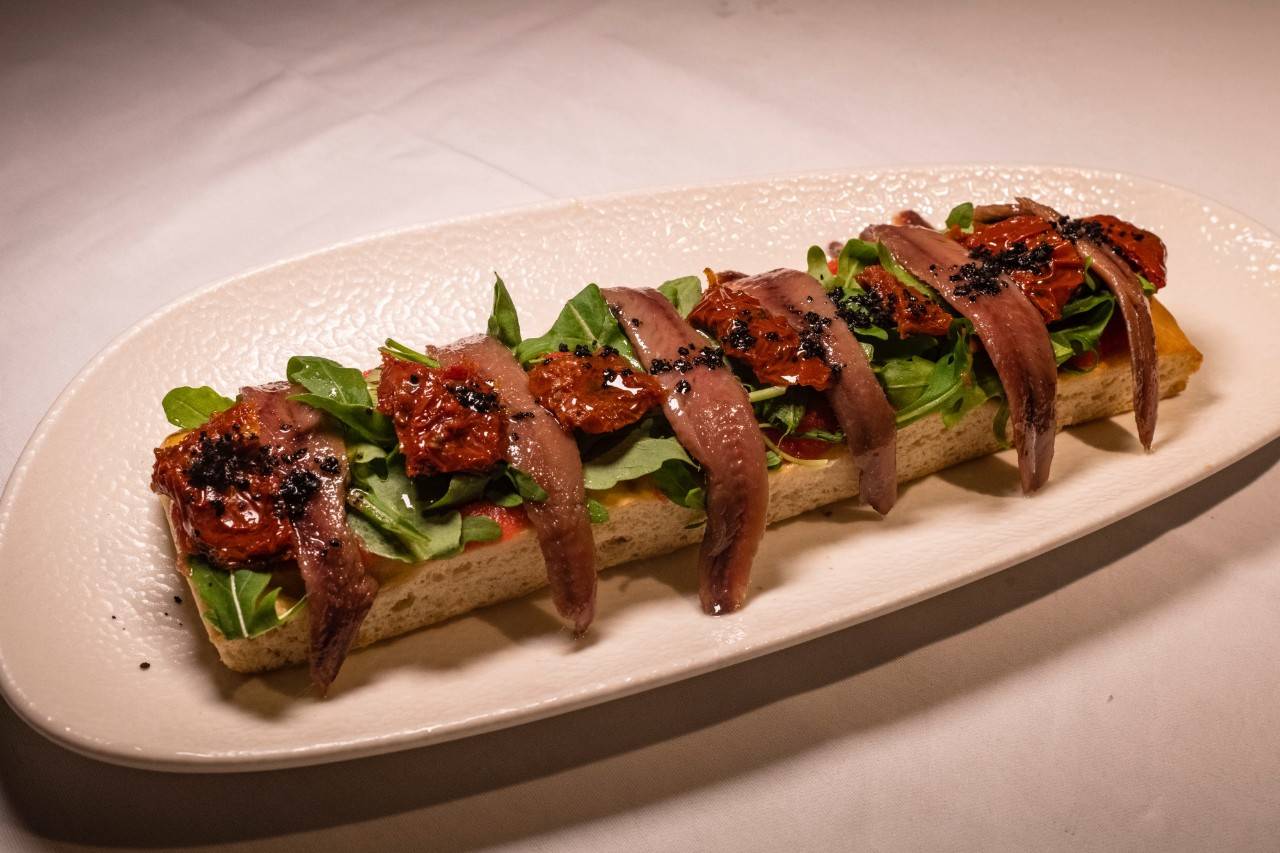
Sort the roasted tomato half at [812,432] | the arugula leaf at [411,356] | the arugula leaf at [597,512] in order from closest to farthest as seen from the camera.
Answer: the arugula leaf at [597,512] → the arugula leaf at [411,356] → the roasted tomato half at [812,432]

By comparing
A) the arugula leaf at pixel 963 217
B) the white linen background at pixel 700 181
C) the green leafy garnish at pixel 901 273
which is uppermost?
the arugula leaf at pixel 963 217

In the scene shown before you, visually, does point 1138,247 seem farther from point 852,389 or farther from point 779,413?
point 779,413

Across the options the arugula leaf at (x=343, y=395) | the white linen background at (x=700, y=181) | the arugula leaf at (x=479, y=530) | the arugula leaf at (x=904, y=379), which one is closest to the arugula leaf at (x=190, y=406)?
the arugula leaf at (x=343, y=395)

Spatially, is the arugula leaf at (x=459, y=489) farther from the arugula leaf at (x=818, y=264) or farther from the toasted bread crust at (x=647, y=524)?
the arugula leaf at (x=818, y=264)

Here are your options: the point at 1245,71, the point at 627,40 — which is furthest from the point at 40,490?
the point at 1245,71

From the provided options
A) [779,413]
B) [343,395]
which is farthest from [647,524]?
[343,395]

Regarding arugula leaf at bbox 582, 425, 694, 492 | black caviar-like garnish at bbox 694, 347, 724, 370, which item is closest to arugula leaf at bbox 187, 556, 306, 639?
arugula leaf at bbox 582, 425, 694, 492

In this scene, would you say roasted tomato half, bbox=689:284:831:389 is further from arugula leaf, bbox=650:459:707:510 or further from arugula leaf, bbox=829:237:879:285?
arugula leaf, bbox=829:237:879:285
